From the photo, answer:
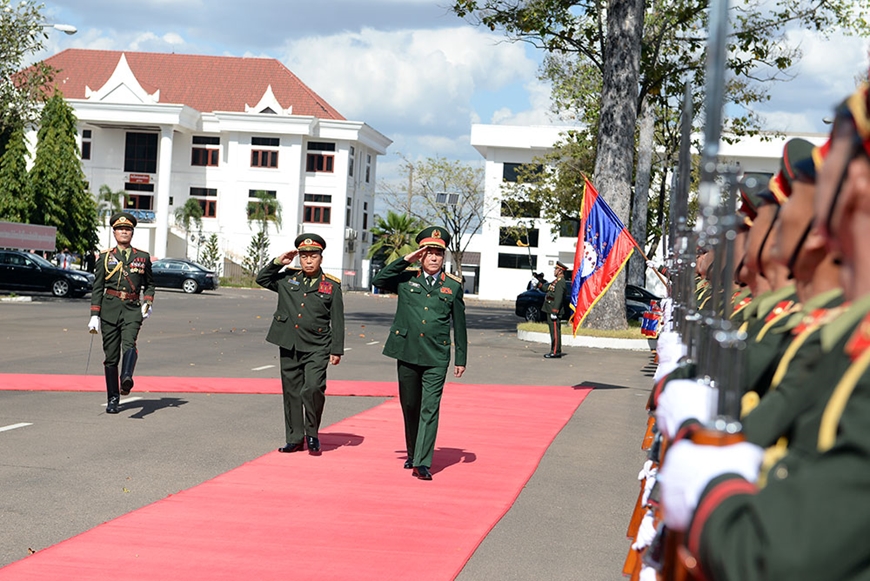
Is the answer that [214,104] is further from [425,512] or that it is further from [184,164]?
[425,512]

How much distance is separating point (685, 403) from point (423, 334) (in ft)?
22.1

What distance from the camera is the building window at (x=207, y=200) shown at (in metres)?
75.3

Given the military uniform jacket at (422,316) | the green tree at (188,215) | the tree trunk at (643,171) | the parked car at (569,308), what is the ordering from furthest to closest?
the green tree at (188,215) < the parked car at (569,308) < the tree trunk at (643,171) < the military uniform jacket at (422,316)

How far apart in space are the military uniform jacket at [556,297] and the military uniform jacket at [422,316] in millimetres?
12631

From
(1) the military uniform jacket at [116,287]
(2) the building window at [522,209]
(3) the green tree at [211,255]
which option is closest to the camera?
(1) the military uniform jacket at [116,287]

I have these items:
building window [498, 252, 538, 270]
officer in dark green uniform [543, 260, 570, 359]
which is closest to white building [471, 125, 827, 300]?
building window [498, 252, 538, 270]

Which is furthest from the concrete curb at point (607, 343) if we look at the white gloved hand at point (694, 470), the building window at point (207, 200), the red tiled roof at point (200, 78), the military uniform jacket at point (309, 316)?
the red tiled roof at point (200, 78)

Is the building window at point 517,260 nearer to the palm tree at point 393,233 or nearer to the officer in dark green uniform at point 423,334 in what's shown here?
the palm tree at point 393,233

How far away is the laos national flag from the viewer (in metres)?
15.9

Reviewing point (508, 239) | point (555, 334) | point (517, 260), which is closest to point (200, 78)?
point (508, 239)

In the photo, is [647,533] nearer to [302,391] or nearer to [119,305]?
[302,391]

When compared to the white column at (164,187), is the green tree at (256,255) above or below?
below

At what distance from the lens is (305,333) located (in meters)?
10.0

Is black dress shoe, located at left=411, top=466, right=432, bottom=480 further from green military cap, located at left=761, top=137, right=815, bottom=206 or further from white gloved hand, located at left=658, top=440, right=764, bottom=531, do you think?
white gloved hand, located at left=658, top=440, right=764, bottom=531
